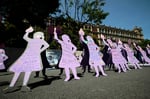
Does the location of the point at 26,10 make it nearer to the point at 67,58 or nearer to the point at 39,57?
the point at 67,58

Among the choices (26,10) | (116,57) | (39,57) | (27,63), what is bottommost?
(27,63)

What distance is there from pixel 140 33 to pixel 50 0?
397ft

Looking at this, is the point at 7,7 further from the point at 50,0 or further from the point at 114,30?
the point at 114,30

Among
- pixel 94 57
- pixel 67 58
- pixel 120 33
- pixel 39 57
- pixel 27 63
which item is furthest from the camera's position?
pixel 120 33

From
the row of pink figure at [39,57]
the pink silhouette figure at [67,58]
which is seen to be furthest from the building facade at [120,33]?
the pink silhouette figure at [67,58]

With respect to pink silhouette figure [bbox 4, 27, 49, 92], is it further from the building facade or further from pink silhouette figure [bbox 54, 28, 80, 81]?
the building facade

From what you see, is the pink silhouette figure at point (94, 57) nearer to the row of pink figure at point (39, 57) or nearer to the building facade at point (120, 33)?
the row of pink figure at point (39, 57)

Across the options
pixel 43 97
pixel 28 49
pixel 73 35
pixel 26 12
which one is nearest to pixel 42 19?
pixel 26 12

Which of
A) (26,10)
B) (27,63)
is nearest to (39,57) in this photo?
(27,63)

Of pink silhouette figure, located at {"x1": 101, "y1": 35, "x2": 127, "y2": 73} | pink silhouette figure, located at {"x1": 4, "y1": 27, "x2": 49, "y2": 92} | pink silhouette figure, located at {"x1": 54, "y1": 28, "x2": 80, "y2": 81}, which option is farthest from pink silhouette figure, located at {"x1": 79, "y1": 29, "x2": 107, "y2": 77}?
pink silhouette figure, located at {"x1": 4, "y1": 27, "x2": 49, "y2": 92}

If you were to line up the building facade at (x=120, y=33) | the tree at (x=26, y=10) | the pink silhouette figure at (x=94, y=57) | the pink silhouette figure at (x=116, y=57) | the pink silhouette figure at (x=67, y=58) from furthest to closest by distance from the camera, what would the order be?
1. the building facade at (x=120, y=33)
2. the tree at (x=26, y=10)
3. the pink silhouette figure at (x=116, y=57)
4. the pink silhouette figure at (x=94, y=57)
5. the pink silhouette figure at (x=67, y=58)

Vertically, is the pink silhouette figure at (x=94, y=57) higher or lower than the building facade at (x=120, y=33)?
lower

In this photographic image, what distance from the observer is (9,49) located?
869 inches

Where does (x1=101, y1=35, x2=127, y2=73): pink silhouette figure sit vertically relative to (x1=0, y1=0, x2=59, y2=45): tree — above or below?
below
